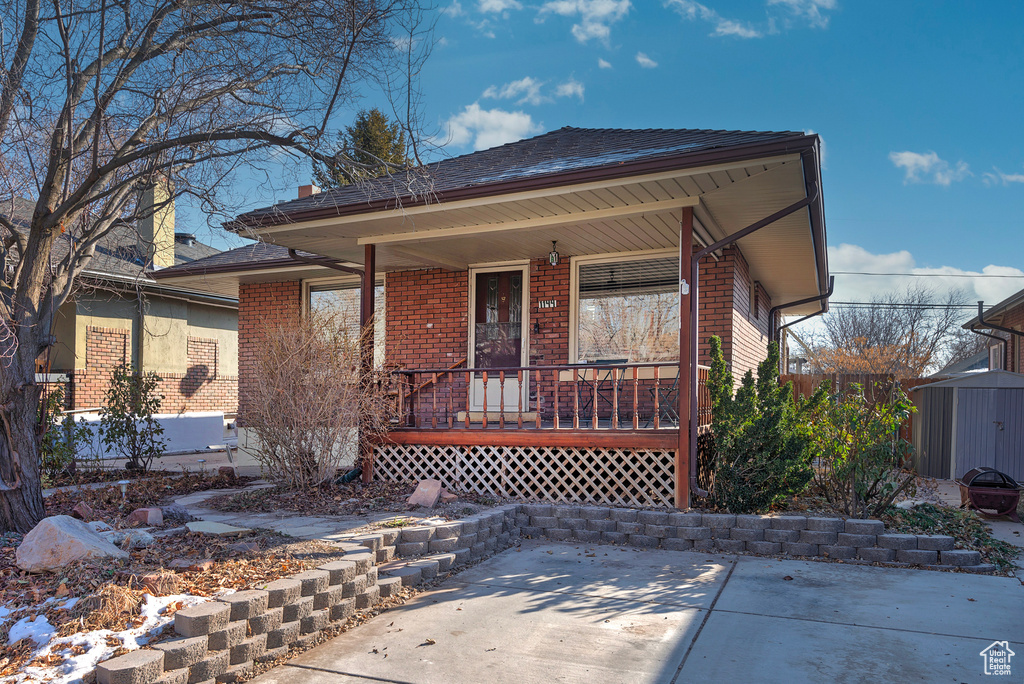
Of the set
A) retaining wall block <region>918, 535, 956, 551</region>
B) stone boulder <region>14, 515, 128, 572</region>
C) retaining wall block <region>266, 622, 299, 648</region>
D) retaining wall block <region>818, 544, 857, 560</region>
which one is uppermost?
stone boulder <region>14, 515, 128, 572</region>

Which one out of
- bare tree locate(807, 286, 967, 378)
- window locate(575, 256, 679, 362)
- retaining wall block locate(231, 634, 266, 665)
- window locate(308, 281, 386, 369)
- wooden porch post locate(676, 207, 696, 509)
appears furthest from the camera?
bare tree locate(807, 286, 967, 378)

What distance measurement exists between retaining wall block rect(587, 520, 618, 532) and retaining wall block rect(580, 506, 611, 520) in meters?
0.04

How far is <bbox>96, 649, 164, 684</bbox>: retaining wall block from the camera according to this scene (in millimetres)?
3074

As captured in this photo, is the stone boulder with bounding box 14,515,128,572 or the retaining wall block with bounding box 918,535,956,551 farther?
the retaining wall block with bounding box 918,535,956,551

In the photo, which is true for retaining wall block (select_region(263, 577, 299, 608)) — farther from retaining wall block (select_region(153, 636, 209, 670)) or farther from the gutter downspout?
the gutter downspout

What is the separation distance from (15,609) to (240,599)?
1167 millimetres

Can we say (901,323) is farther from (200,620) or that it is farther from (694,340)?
(200,620)

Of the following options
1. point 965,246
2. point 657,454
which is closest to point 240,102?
point 657,454

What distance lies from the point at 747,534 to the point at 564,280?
4575 mm

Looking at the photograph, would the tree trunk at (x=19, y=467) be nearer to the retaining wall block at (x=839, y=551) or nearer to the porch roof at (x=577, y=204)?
the porch roof at (x=577, y=204)

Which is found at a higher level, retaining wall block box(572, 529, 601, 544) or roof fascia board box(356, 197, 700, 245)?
roof fascia board box(356, 197, 700, 245)

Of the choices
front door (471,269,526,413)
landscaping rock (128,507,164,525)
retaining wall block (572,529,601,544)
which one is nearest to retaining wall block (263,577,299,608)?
landscaping rock (128,507,164,525)

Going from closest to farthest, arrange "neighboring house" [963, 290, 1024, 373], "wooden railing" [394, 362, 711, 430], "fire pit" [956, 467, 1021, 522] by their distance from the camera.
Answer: "fire pit" [956, 467, 1021, 522], "wooden railing" [394, 362, 711, 430], "neighboring house" [963, 290, 1024, 373]

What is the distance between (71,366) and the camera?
12.8 metres
